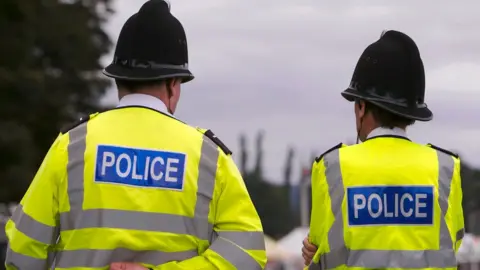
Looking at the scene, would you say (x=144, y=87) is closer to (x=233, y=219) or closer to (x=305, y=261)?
(x=233, y=219)

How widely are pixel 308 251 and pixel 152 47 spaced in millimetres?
1381

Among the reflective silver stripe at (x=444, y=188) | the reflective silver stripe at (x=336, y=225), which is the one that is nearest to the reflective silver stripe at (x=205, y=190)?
the reflective silver stripe at (x=336, y=225)

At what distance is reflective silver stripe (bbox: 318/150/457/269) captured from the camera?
5.71m

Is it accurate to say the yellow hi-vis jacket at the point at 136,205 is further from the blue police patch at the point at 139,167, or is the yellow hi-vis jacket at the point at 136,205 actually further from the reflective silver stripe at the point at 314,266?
the reflective silver stripe at the point at 314,266

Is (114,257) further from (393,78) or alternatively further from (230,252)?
(393,78)

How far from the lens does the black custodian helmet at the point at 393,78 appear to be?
19.5 ft

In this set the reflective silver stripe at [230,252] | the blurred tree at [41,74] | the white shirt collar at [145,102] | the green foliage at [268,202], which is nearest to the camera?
the reflective silver stripe at [230,252]

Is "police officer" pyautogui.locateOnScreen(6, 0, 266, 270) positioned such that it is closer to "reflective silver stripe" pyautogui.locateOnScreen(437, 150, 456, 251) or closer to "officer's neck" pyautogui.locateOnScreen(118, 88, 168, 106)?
"officer's neck" pyautogui.locateOnScreen(118, 88, 168, 106)

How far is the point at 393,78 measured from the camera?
6031 mm

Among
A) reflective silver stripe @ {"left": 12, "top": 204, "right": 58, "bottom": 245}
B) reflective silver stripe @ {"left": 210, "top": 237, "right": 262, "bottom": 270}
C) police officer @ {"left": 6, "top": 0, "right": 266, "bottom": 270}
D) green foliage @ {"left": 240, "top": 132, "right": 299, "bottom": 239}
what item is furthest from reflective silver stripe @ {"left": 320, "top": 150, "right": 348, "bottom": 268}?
green foliage @ {"left": 240, "top": 132, "right": 299, "bottom": 239}

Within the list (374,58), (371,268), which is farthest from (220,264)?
(374,58)

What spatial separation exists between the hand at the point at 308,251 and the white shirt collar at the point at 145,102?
1.17 meters

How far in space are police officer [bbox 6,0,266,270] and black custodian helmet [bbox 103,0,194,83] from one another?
0.6 inches

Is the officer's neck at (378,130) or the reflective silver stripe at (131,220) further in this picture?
the officer's neck at (378,130)
